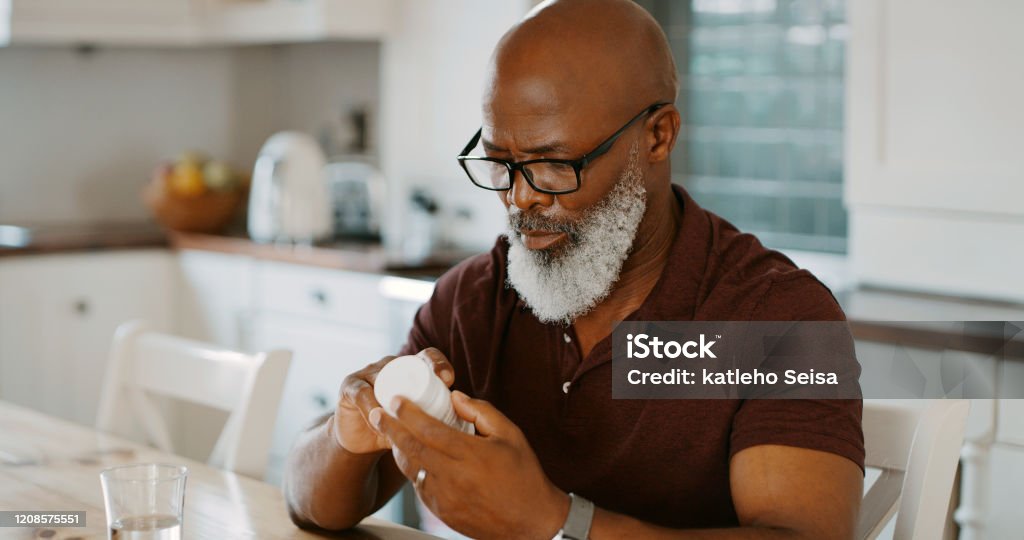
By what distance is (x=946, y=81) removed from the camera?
2137mm

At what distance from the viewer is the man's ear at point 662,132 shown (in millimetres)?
1203

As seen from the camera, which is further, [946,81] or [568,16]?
[946,81]

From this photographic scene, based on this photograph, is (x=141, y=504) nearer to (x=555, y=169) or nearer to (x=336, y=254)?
(x=555, y=169)

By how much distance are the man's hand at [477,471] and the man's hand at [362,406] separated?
108mm

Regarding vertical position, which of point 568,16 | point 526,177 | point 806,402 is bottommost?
point 806,402

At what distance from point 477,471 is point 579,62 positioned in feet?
1.46

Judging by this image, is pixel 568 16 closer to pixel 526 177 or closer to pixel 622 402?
pixel 526 177

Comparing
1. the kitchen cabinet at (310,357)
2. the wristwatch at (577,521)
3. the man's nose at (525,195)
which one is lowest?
the kitchen cabinet at (310,357)

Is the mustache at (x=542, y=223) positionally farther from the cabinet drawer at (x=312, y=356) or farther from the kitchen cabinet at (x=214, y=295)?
the kitchen cabinet at (x=214, y=295)

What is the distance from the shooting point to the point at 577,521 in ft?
3.12

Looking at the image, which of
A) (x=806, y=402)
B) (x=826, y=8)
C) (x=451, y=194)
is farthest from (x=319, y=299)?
(x=806, y=402)

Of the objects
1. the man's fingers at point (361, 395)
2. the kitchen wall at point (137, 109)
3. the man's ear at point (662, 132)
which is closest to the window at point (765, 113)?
the kitchen wall at point (137, 109)

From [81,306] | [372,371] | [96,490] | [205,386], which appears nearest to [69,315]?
[81,306]

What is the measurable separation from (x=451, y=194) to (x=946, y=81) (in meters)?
1.36
